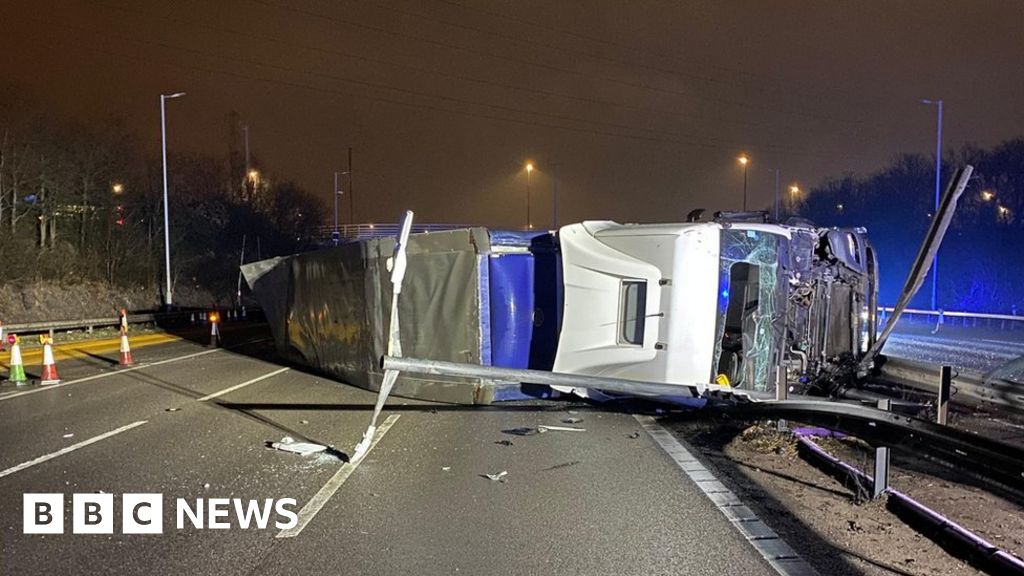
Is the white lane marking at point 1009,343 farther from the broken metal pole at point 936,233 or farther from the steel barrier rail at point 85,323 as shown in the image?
the steel barrier rail at point 85,323

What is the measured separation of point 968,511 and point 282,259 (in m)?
11.2

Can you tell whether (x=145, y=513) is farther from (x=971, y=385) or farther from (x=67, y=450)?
(x=971, y=385)

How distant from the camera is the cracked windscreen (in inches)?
288

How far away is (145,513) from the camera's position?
5074mm

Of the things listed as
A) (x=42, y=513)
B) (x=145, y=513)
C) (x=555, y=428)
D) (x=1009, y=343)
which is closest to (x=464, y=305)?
(x=555, y=428)

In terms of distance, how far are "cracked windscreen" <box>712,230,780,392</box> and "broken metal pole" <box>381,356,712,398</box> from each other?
0.64m

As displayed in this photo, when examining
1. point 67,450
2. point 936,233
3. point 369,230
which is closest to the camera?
point 936,233

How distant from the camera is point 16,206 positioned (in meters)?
29.0

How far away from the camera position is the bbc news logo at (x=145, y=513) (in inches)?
190

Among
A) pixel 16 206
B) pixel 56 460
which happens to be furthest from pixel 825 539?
pixel 16 206

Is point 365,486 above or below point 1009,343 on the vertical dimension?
above

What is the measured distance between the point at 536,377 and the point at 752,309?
110 inches

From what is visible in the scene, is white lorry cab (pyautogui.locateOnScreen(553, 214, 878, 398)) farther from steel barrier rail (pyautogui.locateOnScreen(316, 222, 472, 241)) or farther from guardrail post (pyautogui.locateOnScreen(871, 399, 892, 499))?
steel barrier rail (pyautogui.locateOnScreen(316, 222, 472, 241))

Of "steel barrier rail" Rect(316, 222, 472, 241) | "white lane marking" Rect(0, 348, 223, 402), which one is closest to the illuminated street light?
"steel barrier rail" Rect(316, 222, 472, 241)
